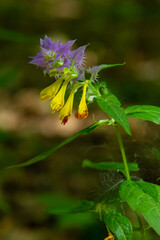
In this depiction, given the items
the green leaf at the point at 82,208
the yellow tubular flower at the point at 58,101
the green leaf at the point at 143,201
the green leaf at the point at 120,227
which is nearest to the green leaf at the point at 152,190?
the green leaf at the point at 143,201

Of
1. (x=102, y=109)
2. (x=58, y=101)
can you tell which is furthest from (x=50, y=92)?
(x=102, y=109)

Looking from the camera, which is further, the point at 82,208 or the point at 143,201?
the point at 82,208

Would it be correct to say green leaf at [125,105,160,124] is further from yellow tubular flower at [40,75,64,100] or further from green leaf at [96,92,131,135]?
yellow tubular flower at [40,75,64,100]

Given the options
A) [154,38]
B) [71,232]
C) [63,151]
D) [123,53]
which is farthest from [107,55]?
[71,232]

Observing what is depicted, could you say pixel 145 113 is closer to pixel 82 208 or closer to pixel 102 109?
pixel 102 109

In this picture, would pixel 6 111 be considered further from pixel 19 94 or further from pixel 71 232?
pixel 71 232

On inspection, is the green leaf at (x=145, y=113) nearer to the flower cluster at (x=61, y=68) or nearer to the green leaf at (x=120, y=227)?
the flower cluster at (x=61, y=68)
